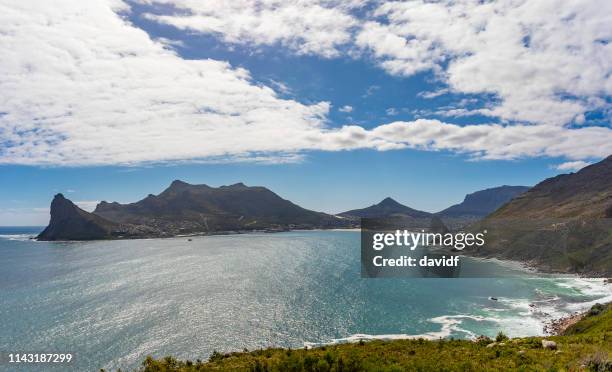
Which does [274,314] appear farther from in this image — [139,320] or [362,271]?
[362,271]

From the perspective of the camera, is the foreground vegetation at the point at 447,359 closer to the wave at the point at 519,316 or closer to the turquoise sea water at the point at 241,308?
the wave at the point at 519,316

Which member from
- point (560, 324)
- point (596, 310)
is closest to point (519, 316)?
point (560, 324)

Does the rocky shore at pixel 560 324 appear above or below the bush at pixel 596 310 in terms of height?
below

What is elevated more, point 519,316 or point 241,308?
point 519,316

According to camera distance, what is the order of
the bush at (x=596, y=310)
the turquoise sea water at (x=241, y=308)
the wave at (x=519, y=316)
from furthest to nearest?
1. the bush at (x=596, y=310)
2. the wave at (x=519, y=316)
3. the turquoise sea water at (x=241, y=308)

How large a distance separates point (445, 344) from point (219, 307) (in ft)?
253

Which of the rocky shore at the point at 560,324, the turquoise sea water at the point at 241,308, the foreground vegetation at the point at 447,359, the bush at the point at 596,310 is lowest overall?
the turquoise sea water at the point at 241,308

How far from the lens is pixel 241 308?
109m

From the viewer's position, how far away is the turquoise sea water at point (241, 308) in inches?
3199

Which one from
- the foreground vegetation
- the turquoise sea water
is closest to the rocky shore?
the turquoise sea water

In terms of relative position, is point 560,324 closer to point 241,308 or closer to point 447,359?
point 447,359

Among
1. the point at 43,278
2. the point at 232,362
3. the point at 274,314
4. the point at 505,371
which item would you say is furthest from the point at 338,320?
the point at 43,278

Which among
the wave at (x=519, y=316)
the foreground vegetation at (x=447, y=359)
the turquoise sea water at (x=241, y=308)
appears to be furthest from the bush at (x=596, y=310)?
the foreground vegetation at (x=447, y=359)

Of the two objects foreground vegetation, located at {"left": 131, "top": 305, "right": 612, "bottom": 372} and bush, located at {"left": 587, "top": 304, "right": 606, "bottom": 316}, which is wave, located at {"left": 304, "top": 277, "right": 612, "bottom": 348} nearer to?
bush, located at {"left": 587, "top": 304, "right": 606, "bottom": 316}
